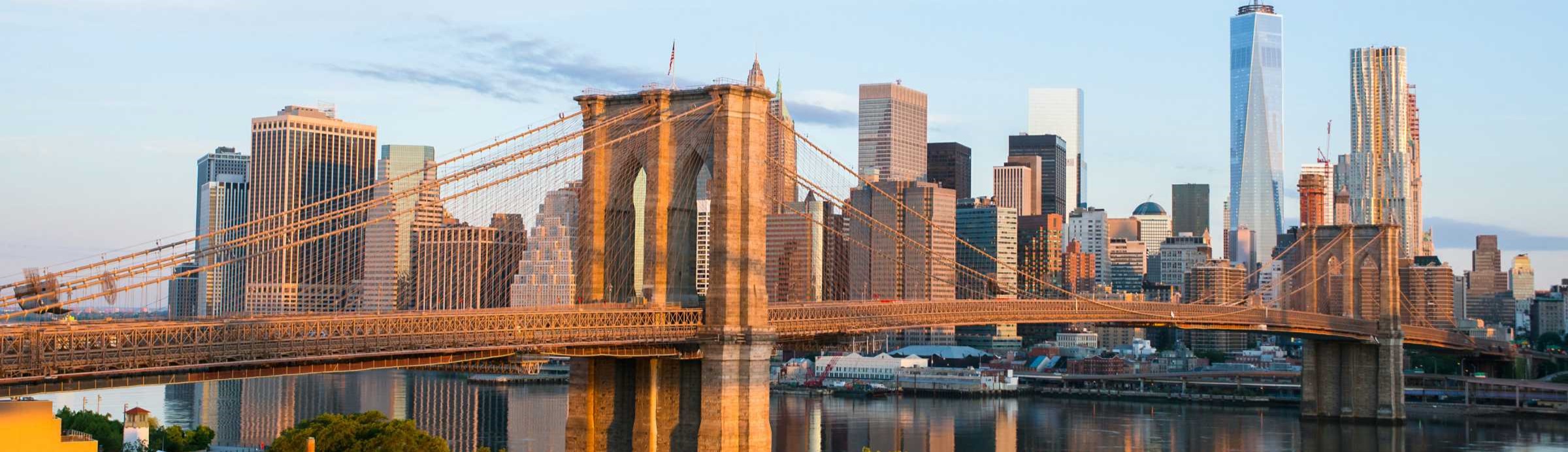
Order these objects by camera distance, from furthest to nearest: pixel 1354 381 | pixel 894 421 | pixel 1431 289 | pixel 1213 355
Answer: pixel 1431 289, pixel 1213 355, pixel 894 421, pixel 1354 381

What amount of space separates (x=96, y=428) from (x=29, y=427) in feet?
94.5

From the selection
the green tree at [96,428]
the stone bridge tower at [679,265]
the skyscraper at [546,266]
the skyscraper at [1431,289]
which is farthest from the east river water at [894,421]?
the skyscraper at [1431,289]

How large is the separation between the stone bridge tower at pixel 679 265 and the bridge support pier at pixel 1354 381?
2143 inches

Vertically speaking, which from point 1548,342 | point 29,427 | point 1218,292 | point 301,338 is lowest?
point 1548,342

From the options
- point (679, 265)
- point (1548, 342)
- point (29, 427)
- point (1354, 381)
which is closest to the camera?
point (29, 427)

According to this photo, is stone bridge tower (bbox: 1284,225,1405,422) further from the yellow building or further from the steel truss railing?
the yellow building

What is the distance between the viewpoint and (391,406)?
3659 inches

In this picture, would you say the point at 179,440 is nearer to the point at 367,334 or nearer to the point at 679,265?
the point at 679,265

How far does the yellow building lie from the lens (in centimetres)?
2844

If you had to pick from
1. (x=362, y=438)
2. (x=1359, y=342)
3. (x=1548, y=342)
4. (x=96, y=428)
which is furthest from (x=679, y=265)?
(x=1548, y=342)

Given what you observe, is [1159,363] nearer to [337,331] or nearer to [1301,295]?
[1301,295]

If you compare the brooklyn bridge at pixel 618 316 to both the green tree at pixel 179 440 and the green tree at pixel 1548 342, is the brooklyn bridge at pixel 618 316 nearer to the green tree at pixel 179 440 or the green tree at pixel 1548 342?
the green tree at pixel 179 440

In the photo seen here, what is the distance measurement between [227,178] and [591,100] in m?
169

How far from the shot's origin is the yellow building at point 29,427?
93.3 feet
